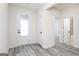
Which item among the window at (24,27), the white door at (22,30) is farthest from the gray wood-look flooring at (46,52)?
the window at (24,27)

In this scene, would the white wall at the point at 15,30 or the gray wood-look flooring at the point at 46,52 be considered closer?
the gray wood-look flooring at the point at 46,52

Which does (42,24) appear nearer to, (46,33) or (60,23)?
(46,33)

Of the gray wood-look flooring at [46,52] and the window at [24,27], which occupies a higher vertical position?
the window at [24,27]

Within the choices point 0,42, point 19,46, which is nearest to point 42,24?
point 19,46

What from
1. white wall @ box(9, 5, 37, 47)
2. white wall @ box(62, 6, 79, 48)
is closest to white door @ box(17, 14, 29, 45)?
white wall @ box(9, 5, 37, 47)

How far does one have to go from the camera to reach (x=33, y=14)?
16.5 ft

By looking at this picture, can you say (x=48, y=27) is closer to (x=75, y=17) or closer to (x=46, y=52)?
(x=46, y=52)

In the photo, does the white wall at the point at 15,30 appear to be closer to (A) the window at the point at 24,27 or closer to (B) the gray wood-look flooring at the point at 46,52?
(A) the window at the point at 24,27

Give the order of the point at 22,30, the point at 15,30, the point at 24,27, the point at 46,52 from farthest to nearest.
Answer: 1. the point at 15,30
2. the point at 24,27
3. the point at 22,30
4. the point at 46,52

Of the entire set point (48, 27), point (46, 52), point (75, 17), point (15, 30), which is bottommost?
point (46, 52)

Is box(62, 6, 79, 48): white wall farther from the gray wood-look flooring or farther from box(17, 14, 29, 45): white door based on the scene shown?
box(17, 14, 29, 45): white door

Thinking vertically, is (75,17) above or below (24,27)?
above

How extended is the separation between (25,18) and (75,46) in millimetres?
2816

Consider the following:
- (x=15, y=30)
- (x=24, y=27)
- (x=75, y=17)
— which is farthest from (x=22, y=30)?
(x=75, y=17)
